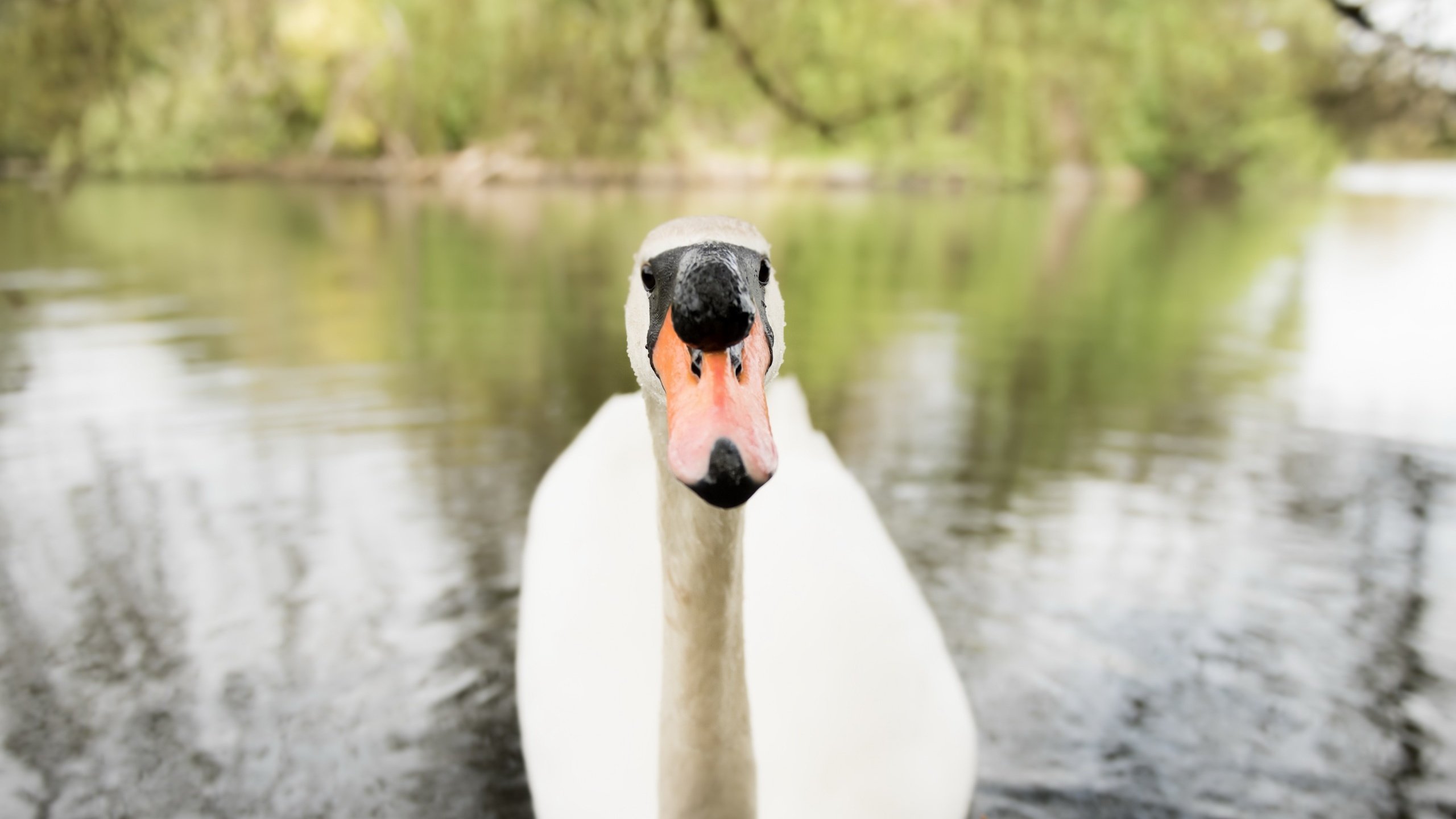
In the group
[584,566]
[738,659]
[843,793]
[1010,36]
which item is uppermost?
[1010,36]

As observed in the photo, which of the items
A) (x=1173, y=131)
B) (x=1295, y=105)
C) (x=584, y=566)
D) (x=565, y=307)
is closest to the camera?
(x=584, y=566)

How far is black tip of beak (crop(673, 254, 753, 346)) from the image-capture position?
6.41ft

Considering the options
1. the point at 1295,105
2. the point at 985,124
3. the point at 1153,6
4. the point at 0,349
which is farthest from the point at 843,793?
the point at 0,349

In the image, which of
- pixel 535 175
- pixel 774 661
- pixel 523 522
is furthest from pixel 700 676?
pixel 535 175

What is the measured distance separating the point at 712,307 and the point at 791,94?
3.50 m

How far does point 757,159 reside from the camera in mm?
47438

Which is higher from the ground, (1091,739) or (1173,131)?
(1173,131)

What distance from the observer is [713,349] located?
78.5 inches

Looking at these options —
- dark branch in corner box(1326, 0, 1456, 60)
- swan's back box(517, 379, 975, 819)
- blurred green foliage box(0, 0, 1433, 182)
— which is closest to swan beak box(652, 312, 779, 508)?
swan's back box(517, 379, 975, 819)

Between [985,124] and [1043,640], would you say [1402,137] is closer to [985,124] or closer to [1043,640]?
[985,124]

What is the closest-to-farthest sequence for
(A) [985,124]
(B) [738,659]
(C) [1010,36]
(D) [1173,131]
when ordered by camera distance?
(B) [738,659], (C) [1010,36], (A) [985,124], (D) [1173,131]

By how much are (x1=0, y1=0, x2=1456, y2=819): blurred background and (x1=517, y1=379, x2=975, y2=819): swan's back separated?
52cm

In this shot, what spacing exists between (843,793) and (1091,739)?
1.50 meters

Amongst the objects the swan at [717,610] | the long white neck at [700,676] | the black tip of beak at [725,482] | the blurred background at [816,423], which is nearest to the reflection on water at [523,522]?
the blurred background at [816,423]
